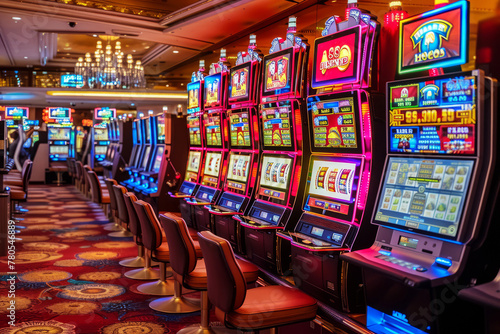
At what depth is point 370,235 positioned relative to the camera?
2869 millimetres

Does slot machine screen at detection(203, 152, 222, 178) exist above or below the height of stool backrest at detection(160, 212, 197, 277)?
above

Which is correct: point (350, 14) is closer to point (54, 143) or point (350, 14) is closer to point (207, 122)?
point (207, 122)

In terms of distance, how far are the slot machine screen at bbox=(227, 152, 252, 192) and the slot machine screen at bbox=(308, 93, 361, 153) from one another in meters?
1.24

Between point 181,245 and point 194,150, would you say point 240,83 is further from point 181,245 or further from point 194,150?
point 181,245

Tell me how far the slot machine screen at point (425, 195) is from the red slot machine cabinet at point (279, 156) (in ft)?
3.48

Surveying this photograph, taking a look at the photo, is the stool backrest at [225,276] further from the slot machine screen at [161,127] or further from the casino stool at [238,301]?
the slot machine screen at [161,127]

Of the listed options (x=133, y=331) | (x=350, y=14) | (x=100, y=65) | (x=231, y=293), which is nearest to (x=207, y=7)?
(x=100, y=65)

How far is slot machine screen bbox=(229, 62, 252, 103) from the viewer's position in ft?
14.5

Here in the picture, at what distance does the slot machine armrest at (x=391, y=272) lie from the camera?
2.06 metres

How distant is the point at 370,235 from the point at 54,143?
1563 cm

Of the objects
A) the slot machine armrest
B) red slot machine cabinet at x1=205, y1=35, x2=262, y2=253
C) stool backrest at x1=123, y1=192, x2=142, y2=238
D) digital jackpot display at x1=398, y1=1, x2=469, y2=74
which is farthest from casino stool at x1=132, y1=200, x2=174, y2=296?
digital jackpot display at x1=398, y1=1, x2=469, y2=74

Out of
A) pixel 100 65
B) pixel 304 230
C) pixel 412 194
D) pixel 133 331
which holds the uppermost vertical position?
pixel 100 65

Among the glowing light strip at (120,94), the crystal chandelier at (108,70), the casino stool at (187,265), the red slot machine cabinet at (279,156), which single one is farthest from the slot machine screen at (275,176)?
the glowing light strip at (120,94)

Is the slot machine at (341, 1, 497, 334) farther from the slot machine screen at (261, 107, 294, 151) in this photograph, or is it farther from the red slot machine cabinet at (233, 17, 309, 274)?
the slot machine screen at (261, 107, 294, 151)
